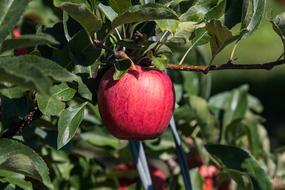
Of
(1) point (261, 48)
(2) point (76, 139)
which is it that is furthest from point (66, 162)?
(1) point (261, 48)

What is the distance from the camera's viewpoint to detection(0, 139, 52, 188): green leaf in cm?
104

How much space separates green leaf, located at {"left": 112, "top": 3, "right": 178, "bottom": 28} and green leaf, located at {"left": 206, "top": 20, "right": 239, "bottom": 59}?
11 centimetres

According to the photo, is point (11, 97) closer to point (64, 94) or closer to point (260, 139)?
point (64, 94)

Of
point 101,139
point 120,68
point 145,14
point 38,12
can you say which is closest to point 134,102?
point 120,68

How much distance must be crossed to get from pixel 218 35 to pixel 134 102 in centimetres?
15

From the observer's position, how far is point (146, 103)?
3.75 ft

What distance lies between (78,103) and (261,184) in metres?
0.35

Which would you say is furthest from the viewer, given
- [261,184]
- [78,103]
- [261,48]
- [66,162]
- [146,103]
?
[261,48]

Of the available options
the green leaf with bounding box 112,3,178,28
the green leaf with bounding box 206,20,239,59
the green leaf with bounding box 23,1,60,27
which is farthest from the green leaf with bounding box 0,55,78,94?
the green leaf with bounding box 23,1,60,27

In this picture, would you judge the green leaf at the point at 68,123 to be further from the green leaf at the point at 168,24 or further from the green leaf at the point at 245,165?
the green leaf at the point at 245,165

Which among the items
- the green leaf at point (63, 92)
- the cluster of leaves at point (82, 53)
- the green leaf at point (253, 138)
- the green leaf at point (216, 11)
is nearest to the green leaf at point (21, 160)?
the cluster of leaves at point (82, 53)

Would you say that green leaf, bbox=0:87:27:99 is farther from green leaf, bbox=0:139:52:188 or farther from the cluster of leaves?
green leaf, bbox=0:139:52:188

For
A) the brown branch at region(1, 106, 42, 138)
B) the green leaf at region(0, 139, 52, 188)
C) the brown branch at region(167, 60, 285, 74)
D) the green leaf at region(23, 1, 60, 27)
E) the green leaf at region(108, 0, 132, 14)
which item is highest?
the green leaf at region(108, 0, 132, 14)

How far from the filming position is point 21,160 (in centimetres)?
104
